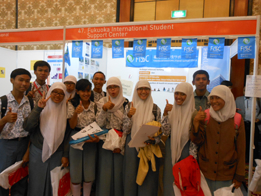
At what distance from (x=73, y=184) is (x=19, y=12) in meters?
5.43

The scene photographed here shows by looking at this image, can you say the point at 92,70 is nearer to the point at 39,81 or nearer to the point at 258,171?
the point at 39,81

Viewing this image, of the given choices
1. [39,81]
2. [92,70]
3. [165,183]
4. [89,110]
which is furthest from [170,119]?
[92,70]

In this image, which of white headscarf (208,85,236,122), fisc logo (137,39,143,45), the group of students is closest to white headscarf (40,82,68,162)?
the group of students

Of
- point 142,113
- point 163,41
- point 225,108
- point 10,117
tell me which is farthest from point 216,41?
point 10,117

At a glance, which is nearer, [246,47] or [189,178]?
[189,178]

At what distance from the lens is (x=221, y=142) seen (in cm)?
187

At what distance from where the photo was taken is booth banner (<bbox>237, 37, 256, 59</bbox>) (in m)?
2.48

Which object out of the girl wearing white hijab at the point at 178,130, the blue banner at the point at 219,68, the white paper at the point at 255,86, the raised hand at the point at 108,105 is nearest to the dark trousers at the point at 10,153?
the raised hand at the point at 108,105

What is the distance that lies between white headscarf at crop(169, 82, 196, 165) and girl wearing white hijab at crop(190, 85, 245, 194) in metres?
0.13

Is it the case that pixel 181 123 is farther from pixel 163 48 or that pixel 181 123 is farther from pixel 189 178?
pixel 163 48

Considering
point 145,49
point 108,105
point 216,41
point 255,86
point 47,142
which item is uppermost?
point 216,41

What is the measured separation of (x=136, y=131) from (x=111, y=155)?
44 centimetres

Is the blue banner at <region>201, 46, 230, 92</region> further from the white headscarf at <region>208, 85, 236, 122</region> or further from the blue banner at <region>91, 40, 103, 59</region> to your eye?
the blue banner at <region>91, 40, 103, 59</region>

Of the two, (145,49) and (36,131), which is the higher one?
(145,49)
